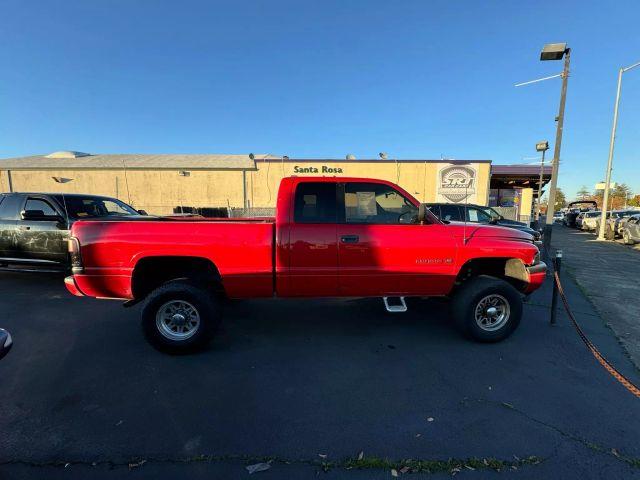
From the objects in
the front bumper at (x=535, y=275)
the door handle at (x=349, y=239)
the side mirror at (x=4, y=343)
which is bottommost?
the side mirror at (x=4, y=343)

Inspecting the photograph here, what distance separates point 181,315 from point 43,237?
481 centimetres

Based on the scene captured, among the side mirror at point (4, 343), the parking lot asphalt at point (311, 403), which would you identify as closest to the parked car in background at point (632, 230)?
the parking lot asphalt at point (311, 403)

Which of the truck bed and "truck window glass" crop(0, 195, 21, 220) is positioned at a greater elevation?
"truck window glass" crop(0, 195, 21, 220)

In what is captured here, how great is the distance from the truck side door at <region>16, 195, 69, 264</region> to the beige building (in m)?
15.5

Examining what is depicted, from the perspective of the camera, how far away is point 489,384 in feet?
10.7

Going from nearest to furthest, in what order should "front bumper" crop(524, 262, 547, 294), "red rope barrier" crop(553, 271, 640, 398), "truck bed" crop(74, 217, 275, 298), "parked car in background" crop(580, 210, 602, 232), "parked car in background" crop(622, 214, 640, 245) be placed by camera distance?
"red rope barrier" crop(553, 271, 640, 398), "truck bed" crop(74, 217, 275, 298), "front bumper" crop(524, 262, 547, 294), "parked car in background" crop(622, 214, 640, 245), "parked car in background" crop(580, 210, 602, 232)

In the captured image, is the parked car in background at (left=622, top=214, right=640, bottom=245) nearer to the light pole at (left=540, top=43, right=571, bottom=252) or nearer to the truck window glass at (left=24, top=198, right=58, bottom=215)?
the light pole at (left=540, top=43, right=571, bottom=252)

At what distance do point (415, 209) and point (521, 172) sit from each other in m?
25.6

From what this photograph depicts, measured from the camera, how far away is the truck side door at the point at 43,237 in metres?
6.51

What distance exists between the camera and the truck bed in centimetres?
373

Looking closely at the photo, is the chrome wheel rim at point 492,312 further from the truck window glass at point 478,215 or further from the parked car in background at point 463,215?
the truck window glass at point 478,215

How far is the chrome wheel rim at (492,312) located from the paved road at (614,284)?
1430mm

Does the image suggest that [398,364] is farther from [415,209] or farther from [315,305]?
[315,305]

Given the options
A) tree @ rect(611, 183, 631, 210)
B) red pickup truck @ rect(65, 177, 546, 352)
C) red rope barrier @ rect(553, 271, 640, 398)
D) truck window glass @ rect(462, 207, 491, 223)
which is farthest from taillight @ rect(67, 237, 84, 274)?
tree @ rect(611, 183, 631, 210)
